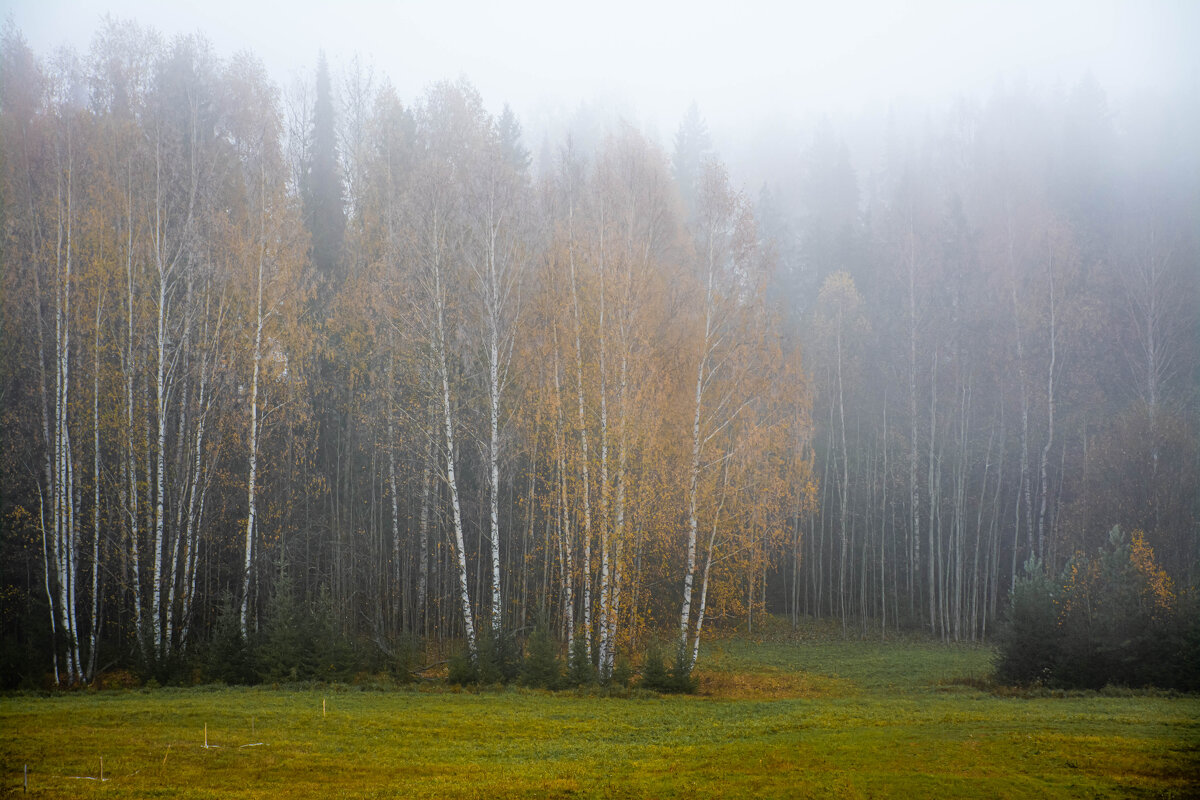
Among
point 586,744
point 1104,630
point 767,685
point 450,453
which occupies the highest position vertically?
point 450,453

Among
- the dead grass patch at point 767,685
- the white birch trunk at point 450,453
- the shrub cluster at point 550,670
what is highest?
the white birch trunk at point 450,453

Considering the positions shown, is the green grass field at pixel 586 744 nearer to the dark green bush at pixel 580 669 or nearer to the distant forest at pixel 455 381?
the dark green bush at pixel 580 669

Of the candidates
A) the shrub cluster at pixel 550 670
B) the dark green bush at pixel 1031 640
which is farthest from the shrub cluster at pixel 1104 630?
the shrub cluster at pixel 550 670

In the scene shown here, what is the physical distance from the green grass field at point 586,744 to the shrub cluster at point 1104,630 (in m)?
1.19

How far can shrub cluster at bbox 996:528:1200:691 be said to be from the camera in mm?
15477

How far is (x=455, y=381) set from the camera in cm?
1922

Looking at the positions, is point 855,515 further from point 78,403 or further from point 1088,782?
point 78,403

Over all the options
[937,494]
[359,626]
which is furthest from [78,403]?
[937,494]

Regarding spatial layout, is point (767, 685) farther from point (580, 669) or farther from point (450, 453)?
point (450, 453)

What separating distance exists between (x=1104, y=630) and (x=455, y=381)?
16.9 m

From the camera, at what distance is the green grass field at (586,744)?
27.6 ft

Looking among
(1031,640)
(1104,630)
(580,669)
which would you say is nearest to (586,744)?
(580,669)

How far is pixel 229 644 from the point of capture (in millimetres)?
16453

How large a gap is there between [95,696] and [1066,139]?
1929 inches
